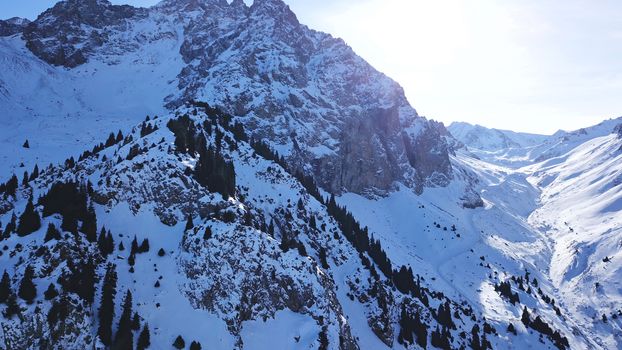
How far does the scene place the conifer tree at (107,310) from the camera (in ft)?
195

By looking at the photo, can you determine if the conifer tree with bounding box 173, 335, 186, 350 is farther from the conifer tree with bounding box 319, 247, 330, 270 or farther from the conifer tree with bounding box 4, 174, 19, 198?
the conifer tree with bounding box 319, 247, 330, 270

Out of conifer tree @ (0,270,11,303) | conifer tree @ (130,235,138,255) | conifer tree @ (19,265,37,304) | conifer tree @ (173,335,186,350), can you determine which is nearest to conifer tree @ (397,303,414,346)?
conifer tree @ (173,335,186,350)

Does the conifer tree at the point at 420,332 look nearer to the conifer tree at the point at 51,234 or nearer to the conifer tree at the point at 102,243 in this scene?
the conifer tree at the point at 102,243

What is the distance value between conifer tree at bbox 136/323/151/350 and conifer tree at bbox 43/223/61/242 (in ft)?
57.0

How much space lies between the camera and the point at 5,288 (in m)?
56.4

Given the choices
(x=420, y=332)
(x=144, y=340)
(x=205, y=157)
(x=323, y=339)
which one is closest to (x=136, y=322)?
(x=144, y=340)

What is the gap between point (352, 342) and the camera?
82.1 meters

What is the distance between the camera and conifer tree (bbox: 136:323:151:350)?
60378 mm

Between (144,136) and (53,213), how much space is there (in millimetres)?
34667

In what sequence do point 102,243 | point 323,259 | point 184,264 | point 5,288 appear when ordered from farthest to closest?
point 323,259 < point 184,264 < point 102,243 < point 5,288

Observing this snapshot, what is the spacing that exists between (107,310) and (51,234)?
13865mm

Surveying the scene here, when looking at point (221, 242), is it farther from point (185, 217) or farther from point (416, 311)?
point (416, 311)

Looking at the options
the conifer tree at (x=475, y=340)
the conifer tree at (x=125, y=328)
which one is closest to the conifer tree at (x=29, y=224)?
the conifer tree at (x=125, y=328)

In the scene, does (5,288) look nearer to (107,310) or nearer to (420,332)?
(107,310)
